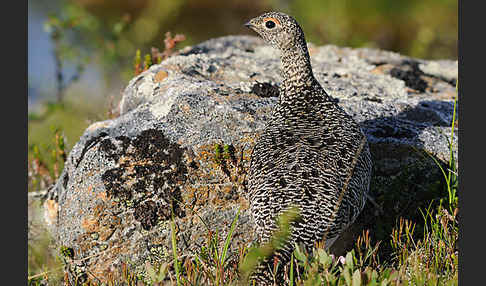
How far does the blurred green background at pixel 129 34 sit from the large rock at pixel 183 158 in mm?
1506

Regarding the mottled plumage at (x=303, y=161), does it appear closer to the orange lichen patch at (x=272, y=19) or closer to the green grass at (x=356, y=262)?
the orange lichen patch at (x=272, y=19)

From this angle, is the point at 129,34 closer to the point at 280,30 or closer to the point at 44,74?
the point at 44,74

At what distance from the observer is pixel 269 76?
239 inches

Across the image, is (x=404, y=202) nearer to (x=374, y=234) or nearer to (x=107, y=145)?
(x=374, y=234)

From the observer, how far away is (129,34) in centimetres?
1293

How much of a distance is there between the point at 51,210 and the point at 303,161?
300 centimetres

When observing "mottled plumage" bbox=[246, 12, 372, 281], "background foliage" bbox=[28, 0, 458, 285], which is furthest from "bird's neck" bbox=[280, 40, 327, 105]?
"background foliage" bbox=[28, 0, 458, 285]

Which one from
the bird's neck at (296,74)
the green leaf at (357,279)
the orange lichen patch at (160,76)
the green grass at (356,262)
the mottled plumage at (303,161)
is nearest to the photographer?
the green leaf at (357,279)

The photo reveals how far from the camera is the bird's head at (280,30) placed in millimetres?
4754

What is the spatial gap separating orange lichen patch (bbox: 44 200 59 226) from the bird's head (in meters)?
2.81

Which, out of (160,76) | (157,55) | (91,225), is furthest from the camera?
(157,55)

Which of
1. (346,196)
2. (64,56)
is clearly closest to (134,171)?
(346,196)

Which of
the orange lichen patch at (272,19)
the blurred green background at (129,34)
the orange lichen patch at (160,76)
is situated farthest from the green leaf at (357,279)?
the blurred green background at (129,34)

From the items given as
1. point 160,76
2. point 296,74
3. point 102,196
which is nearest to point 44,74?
point 160,76
